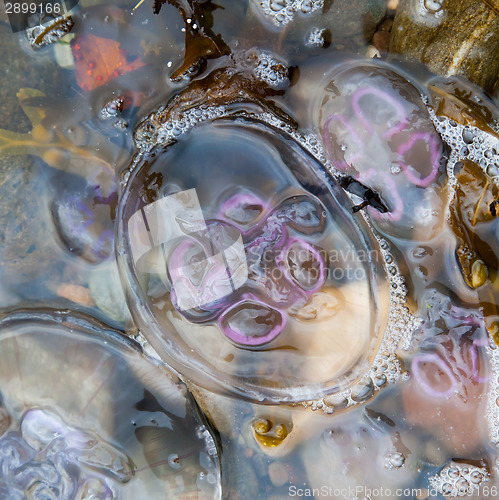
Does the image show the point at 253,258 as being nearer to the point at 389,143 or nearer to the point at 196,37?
the point at 389,143

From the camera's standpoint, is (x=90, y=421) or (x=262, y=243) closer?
(x=262, y=243)

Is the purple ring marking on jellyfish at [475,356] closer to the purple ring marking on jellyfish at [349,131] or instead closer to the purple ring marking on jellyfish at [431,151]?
the purple ring marking on jellyfish at [431,151]

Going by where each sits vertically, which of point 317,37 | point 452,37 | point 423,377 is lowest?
point 423,377

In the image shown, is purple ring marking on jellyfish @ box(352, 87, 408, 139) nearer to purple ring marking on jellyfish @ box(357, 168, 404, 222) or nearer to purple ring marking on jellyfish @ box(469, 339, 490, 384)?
purple ring marking on jellyfish @ box(357, 168, 404, 222)

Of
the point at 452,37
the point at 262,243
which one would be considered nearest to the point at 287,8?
the point at 452,37

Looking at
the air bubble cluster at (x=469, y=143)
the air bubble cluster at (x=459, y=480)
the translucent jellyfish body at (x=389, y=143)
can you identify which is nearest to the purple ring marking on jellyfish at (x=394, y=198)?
the translucent jellyfish body at (x=389, y=143)
